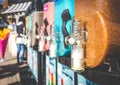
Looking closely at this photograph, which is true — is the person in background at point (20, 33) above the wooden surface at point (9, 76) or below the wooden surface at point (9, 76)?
above

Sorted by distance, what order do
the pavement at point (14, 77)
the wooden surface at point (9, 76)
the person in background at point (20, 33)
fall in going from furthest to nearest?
the person in background at point (20, 33), the wooden surface at point (9, 76), the pavement at point (14, 77)

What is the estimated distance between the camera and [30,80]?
564 centimetres

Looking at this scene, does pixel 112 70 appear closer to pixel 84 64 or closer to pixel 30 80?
pixel 84 64

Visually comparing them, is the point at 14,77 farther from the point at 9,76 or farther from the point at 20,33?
the point at 20,33

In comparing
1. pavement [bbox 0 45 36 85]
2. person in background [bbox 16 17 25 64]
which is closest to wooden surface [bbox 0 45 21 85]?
pavement [bbox 0 45 36 85]

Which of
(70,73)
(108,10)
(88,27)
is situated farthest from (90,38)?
(70,73)

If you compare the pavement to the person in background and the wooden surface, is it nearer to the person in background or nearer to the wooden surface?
the wooden surface

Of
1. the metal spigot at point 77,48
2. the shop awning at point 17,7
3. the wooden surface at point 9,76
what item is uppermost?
the shop awning at point 17,7

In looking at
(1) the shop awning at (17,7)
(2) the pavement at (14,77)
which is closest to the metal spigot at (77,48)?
(2) the pavement at (14,77)

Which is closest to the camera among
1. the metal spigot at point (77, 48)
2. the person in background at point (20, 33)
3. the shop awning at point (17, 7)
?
the metal spigot at point (77, 48)

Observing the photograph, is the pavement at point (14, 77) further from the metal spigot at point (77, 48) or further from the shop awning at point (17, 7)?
the metal spigot at point (77, 48)

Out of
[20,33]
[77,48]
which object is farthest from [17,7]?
[77,48]

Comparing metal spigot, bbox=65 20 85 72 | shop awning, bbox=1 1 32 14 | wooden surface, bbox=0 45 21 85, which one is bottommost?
wooden surface, bbox=0 45 21 85

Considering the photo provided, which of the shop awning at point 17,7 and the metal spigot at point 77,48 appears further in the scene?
the shop awning at point 17,7
